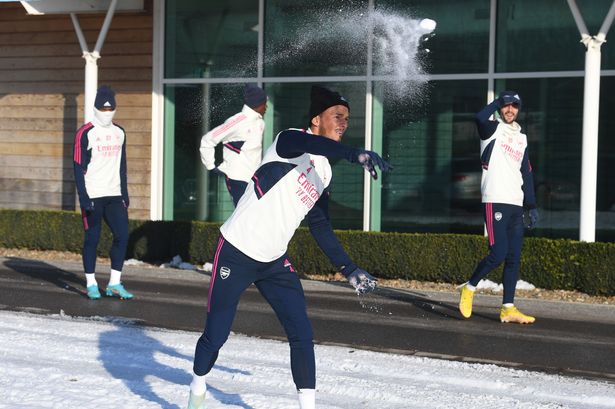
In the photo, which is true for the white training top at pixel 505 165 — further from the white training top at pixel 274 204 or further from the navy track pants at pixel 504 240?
the white training top at pixel 274 204

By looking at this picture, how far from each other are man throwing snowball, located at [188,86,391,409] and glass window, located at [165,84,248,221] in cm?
1126

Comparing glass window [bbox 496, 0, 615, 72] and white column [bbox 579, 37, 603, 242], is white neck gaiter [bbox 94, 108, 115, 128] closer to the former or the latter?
white column [bbox 579, 37, 603, 242]

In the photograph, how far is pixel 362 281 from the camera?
6.02m

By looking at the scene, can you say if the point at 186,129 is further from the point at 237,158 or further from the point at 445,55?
the point at 237,158

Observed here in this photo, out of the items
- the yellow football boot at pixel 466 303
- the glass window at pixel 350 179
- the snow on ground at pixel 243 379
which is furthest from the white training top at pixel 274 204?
the glass window at pixel 350 179

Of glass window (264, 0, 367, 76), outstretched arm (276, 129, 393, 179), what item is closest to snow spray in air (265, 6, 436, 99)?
glass window (264, 0, 367, 76)

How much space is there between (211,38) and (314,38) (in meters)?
1.74

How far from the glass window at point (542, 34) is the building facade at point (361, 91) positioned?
0.02 meters

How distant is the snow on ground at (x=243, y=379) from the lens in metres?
6.70

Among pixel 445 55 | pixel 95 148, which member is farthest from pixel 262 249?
pixel 445 55

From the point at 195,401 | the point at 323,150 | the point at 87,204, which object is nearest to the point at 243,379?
the point at 195,401

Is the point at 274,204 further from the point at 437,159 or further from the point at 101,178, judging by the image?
the point at 437,159

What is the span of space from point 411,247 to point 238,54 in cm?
457

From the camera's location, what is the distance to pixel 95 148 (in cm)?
1147
